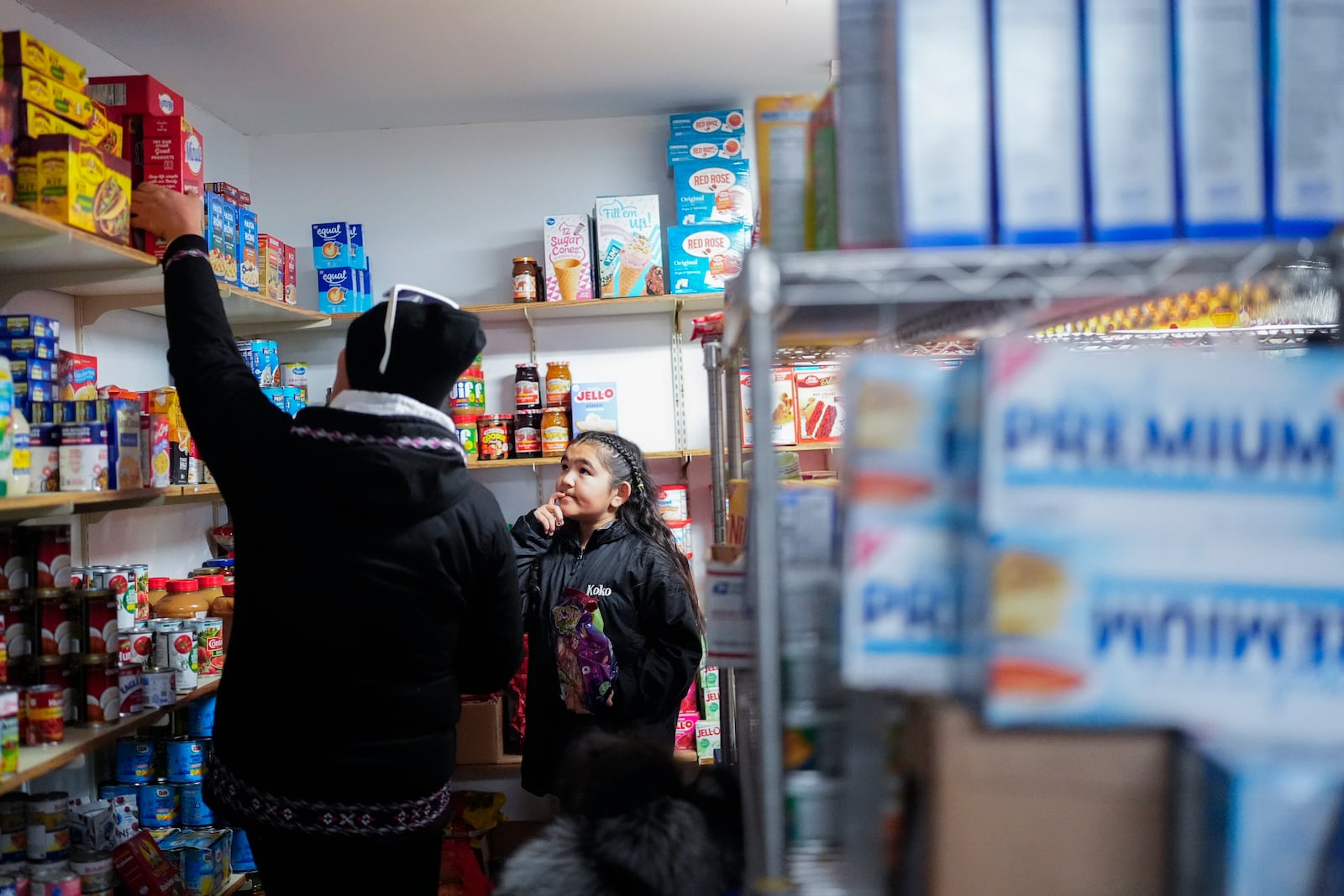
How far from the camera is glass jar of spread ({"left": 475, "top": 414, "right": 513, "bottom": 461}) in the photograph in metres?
3.76

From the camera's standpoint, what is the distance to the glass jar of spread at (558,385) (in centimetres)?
385

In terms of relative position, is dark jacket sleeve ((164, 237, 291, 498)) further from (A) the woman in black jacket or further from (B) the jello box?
(B) the jello box

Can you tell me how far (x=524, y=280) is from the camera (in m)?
3.78

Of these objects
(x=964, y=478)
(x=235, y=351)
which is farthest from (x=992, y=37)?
(x=235, y=351)

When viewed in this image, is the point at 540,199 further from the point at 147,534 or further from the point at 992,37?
the point at 992,37

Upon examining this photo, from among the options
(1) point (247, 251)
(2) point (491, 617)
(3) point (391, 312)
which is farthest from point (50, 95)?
(2) point (491, 617)

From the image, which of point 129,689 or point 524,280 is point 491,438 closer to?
point 524,280

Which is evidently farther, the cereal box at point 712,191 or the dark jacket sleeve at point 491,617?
the cereal box at point 712,191

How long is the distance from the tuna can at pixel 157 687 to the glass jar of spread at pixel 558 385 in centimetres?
179

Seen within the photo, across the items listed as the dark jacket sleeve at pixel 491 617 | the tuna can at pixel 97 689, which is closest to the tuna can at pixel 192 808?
the tuna can at pixel 97 689

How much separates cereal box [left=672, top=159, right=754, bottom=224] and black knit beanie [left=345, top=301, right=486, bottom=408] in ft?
6.99

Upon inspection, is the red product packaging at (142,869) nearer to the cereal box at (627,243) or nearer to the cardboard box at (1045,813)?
the cardboard box at (1045,813)

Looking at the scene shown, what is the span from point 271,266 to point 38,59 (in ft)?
4.70

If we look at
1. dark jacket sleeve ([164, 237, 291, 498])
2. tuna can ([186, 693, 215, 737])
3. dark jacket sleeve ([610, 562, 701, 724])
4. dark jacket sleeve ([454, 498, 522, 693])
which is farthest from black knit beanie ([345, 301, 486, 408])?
tuna can ([186, 693, 215, 737])
